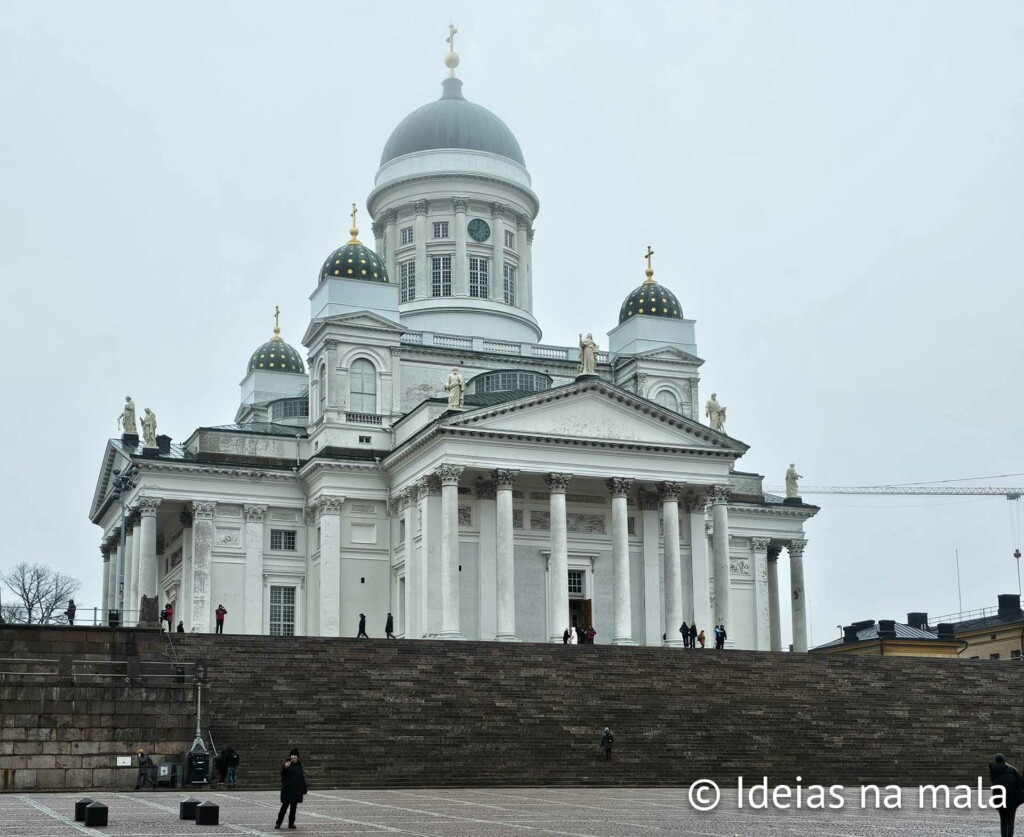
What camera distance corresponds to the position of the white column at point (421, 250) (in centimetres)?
7206

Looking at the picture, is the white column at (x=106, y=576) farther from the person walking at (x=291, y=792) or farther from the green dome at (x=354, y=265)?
the person walking at (x=291, y=792)

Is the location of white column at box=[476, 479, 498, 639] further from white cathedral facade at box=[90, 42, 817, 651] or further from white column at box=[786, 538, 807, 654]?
white column at box=[786, 538, 807, 654]

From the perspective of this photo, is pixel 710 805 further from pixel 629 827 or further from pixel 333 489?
pixel 333 489

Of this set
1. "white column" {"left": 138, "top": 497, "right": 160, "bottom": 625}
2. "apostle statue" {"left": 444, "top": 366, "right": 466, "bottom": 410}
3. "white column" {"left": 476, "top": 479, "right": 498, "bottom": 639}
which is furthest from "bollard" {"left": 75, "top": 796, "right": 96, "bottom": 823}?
"white column" {"left": 138, "top": 497, "right": 160, "bottom": 625}

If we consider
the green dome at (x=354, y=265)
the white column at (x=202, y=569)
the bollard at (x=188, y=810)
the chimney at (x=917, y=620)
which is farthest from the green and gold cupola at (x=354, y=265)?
the chimney at (x=917, y=620)

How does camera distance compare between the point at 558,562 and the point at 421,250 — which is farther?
the point at 421,250

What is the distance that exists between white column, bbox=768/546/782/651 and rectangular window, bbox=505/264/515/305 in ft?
55.5

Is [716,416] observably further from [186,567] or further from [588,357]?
[186,567]

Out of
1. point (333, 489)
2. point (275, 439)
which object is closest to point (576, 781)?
point (333, 489)

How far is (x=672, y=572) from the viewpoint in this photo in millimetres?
58094

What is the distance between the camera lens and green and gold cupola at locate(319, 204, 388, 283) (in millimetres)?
64500

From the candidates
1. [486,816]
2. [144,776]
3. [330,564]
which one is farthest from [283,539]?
[486,816]

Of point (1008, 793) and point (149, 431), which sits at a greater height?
point (149, 431)

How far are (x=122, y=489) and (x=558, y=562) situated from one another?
1886 centimetres
